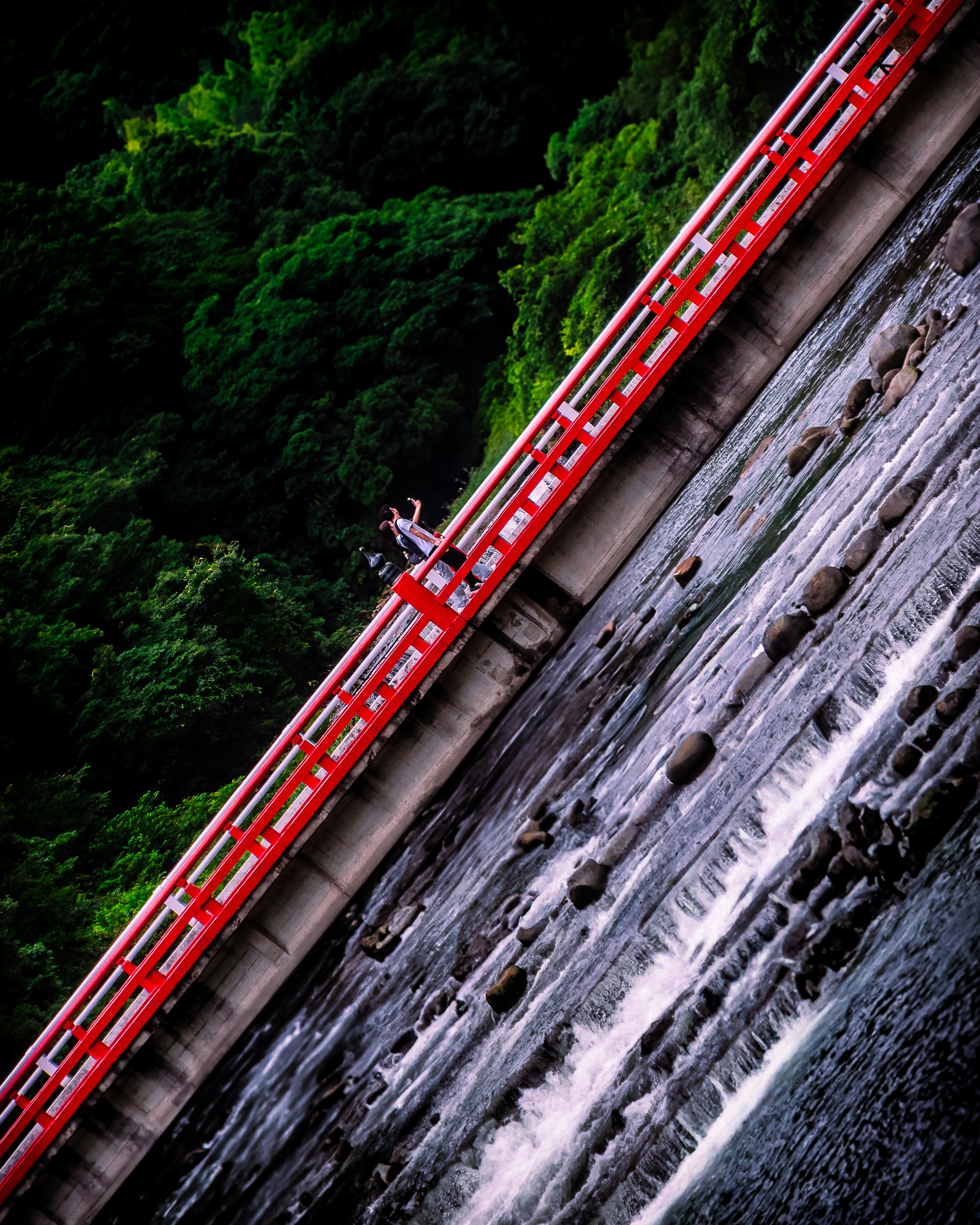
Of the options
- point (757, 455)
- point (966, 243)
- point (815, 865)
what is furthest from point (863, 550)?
point (757, 455)

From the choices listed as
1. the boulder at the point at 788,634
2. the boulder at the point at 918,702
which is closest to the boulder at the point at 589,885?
the boulder at the point at 788,634

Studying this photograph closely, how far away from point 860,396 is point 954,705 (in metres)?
6.49

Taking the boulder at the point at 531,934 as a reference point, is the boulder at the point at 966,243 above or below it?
above

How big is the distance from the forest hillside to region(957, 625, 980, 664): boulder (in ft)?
54.8

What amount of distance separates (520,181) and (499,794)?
3240 centimetres

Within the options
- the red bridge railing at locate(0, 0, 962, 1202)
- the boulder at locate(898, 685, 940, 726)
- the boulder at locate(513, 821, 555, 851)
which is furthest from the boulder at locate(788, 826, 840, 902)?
the red bridge railing at locate(0, 0, 962, 1202)

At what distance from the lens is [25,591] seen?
83.0 ft

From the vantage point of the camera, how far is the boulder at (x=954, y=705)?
7.16 m

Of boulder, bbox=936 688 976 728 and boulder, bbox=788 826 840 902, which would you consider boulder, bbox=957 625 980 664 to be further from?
boulder, bbox=788 826 840 902

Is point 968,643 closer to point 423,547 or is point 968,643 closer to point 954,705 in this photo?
point 954,705

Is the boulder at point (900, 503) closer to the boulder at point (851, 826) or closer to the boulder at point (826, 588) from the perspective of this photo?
the boulder at point (826, 588)

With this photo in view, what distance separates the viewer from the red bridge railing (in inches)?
473

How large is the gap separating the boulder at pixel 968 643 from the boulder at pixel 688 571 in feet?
21.2

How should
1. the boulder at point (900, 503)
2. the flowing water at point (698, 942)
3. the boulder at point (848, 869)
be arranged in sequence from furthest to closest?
the boulder at point (900, 503) → the boulder at point (848, 869) → the flowing water at point (698, 942)
